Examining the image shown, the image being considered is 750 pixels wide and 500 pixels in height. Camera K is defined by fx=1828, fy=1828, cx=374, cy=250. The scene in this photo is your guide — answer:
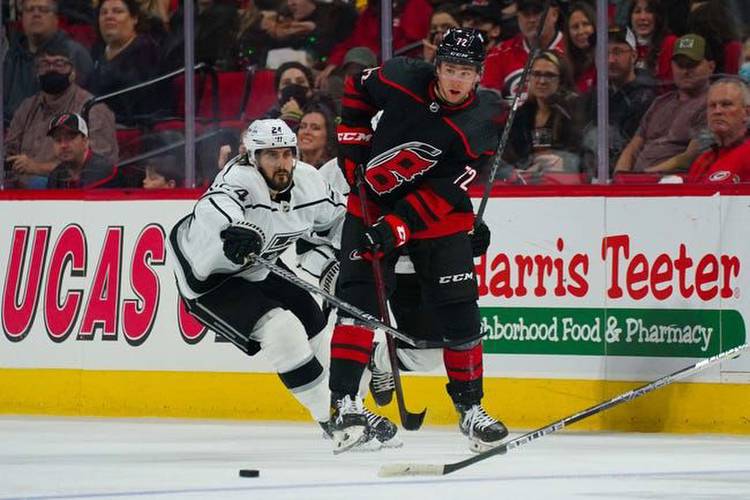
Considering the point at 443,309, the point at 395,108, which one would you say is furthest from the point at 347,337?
the point at 395,108

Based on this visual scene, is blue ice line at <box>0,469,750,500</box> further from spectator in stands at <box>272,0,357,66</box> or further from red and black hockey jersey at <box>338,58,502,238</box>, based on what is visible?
spectator in stands at <box>272,0,357,66</box>

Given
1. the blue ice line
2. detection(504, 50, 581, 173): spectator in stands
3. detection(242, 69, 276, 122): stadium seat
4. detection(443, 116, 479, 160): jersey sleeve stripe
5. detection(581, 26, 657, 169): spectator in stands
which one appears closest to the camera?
the blue ice line

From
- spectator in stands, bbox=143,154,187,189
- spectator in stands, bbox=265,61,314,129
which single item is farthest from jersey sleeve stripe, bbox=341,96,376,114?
spectator in stands, bbox=143,154,187,189

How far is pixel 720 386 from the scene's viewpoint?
639 cm

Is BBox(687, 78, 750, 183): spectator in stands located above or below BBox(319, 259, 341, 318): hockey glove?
above

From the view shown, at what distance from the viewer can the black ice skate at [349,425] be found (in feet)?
18.0

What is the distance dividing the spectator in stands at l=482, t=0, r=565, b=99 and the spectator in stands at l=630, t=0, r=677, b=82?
306 mm

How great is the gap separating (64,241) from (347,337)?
2.28 metres

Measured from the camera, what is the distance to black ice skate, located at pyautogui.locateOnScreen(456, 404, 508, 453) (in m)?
5.52

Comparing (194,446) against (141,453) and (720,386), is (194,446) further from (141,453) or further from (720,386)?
(720,386)

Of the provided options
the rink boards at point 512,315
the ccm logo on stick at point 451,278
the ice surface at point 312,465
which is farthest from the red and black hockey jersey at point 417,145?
the rink boards at point 512,315

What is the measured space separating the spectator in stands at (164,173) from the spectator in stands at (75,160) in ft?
0.49

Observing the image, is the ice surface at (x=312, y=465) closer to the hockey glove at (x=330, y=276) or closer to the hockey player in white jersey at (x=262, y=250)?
the hockey player in white jersey at (x=262, y=250)

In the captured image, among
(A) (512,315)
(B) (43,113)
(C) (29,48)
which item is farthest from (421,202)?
(C) (29,48)
